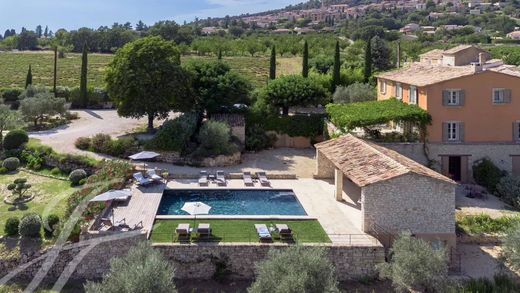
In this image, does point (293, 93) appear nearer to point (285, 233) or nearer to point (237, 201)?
point (237, 201)

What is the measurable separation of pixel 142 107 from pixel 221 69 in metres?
7.58

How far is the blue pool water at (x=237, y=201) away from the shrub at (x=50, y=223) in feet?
16.5

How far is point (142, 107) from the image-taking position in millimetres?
41531

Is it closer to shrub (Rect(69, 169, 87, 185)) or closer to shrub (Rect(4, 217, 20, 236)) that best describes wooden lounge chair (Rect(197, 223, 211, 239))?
shrub (Rect(4, 217, 20, 236))

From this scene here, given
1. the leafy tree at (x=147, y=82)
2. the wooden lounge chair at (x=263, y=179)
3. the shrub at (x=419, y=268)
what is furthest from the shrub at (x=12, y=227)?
the leafy tree at (x=147, y=82)

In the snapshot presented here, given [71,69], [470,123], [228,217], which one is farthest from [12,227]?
[71,69]

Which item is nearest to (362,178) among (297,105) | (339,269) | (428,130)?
(339,269)

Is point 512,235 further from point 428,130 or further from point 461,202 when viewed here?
point 428,130

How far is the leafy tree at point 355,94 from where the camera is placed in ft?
159

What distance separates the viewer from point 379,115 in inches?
1344

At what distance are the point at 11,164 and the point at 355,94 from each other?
30.6 m

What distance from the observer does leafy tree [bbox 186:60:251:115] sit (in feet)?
138

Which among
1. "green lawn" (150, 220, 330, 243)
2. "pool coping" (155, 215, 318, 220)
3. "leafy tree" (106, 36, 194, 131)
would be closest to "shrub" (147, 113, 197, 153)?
"leafy tree" (106, 36, 194, 131)

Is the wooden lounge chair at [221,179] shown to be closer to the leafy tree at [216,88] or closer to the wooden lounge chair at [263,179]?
the wooden lounge chair at [263,179]
